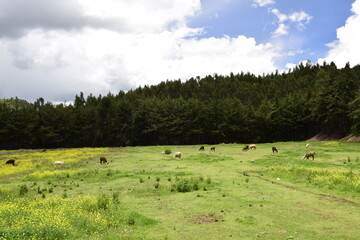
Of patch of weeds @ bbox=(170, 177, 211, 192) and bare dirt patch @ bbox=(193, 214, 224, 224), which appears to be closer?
bare dirt patch @ bbox=(193, 214, 224, 224)

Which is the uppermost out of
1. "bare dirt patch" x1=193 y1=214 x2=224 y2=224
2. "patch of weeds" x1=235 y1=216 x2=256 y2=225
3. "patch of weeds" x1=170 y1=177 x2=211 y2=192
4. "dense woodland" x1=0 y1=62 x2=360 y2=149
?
"dense woodland" x1=0 y1=62 x2=360 y2=149

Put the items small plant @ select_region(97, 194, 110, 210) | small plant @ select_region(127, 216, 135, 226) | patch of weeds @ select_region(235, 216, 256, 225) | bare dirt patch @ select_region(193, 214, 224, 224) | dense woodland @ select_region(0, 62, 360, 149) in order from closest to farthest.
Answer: patch of weeds @ select_region(235, 216, 256, 225) → small plant @ select_region(127, 216, 135, 226) → bare dirt patch @ select_region(193, 214, 224, 224) → small plant @ select_region(97, 194, 110, 210) → dense woodland @ select_region(0, 62, 360, 149)

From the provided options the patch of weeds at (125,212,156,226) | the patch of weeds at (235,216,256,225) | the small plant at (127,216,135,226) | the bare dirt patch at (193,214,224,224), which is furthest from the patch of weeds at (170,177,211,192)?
the small plant at (127,216,135,226)

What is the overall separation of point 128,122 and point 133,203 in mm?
103330

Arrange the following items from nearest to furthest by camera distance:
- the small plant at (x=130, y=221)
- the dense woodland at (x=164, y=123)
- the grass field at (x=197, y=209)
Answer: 1. the grass field at (x=197, y=209)
2. the small plant at (x=130, y=221)
3. the dense woodland at (x=164, y=123)

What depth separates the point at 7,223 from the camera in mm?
14406

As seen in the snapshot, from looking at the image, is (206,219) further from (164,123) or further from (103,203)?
(164,123)

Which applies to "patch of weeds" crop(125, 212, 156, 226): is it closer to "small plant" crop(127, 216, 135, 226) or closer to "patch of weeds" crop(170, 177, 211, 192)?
"small plant" crop(127, 216, 135, 226)

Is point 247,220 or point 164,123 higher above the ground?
point 164,123

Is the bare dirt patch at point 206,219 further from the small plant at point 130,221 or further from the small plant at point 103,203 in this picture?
the small plant at point 103,203

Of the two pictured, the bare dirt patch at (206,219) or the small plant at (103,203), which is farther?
the small plant at (103,203)

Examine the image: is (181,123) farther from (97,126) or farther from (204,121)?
(97,126)

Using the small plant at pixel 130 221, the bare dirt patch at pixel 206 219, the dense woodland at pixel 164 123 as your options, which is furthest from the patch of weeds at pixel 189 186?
the dense woodland at pixel 164 123

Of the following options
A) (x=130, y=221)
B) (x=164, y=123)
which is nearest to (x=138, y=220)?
(x=130, y=221)
